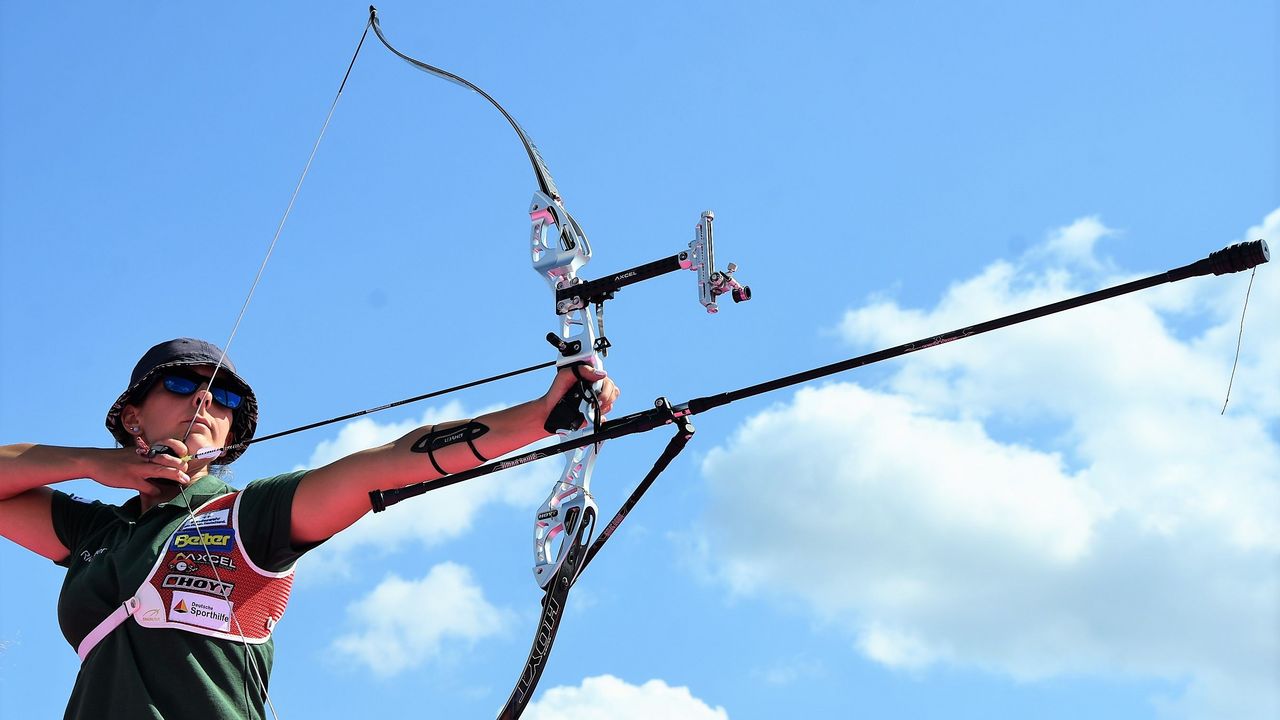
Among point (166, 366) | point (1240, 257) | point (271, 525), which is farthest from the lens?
point (166, 366)

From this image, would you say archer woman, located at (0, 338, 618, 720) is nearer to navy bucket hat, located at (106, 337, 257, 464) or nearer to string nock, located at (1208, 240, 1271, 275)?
navy bucket hat, located at (106, 337, 257, 464)

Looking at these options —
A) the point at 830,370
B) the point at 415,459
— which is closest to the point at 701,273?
the point at 830,370

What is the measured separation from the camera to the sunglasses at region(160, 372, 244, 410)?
4.59 metres

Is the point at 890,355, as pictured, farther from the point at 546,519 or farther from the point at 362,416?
the point at 362,416

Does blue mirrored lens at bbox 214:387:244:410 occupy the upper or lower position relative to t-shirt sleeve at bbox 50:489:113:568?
upper

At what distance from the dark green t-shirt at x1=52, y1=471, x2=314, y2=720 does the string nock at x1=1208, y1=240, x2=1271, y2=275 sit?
101 inches

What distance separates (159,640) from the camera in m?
4.04

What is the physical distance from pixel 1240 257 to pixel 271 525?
2730 mm

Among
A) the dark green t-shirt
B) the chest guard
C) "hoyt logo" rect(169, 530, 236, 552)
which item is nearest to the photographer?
the dark green t-shirt

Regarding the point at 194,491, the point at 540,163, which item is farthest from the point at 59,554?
the point at 540,163

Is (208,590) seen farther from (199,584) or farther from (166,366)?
(166,366)

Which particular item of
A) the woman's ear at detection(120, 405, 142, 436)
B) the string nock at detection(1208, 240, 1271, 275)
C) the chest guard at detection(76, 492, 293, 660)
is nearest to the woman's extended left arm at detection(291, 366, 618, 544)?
the chest guard at detection(76, 492, 293, 660)

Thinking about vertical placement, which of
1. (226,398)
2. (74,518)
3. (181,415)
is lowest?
(74,518)

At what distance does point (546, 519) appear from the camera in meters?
4.25
